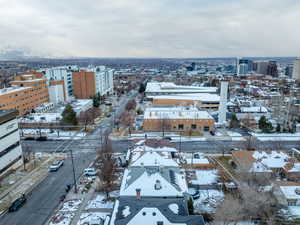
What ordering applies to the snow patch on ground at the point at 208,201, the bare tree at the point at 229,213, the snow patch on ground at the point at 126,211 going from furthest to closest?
1. the snow patch on ground at the point at 208,201
2. the bare tree at the point at 229,213
3. the snow patch on ground at the point at 126,211

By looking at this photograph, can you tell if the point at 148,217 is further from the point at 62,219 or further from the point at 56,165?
the point at 56,165

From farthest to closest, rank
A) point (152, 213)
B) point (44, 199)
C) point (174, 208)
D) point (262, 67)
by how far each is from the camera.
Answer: point (262, 67)
point (44, 199)
point (174, 208)
point (152, 213)

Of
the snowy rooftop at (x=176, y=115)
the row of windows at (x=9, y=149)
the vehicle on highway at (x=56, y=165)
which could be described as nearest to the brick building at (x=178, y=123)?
the snowy rooftop at (x=176, y=115)

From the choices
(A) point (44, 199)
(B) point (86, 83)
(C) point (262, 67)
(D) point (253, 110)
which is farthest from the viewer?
(C) point (262, 67)

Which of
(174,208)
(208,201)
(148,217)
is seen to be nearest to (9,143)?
(148,217)

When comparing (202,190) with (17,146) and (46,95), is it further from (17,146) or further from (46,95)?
(46,95)

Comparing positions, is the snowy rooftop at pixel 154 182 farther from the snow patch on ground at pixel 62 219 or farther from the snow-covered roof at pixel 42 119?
the snow-covered roof at pixel 42 119

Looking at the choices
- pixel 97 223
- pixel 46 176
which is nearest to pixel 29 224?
pixel 97 223
